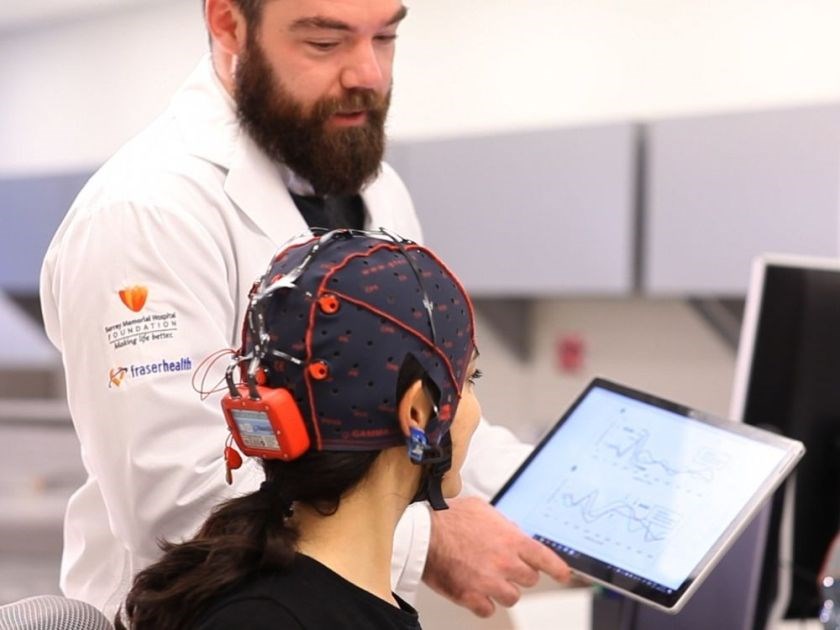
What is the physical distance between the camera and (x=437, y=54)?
3.79m

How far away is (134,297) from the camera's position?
1.25m

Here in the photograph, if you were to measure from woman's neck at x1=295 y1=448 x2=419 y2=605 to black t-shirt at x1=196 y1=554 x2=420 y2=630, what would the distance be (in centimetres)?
2

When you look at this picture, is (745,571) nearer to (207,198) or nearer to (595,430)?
(595,430)

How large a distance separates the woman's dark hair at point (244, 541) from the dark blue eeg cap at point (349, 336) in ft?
0.07

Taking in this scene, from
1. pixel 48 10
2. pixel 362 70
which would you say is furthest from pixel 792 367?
pixel 48 10

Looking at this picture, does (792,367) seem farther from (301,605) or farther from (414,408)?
(301,605)

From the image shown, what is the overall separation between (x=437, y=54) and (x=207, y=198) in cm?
252

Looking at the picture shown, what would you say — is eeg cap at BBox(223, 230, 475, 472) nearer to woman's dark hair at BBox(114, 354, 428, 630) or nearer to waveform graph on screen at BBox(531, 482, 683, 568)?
woman's dark hair at BBox(114, 354, 428, 630)

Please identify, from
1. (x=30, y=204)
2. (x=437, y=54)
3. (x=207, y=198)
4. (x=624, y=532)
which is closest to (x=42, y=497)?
(x=30, y=204)

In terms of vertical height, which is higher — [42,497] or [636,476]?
[636,476]

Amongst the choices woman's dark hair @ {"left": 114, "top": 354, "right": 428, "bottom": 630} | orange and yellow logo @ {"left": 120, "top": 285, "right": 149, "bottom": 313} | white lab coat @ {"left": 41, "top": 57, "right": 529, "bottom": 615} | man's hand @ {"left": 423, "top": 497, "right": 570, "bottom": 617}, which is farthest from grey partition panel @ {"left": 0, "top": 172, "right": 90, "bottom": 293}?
woman's dark hair @ {"left": 114, "top": 354, "right": 428, "bottom": 630}

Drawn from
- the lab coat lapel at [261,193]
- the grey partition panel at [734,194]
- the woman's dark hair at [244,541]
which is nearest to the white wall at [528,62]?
the grey partition panel at [734,194]

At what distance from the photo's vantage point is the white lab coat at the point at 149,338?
4.09ft

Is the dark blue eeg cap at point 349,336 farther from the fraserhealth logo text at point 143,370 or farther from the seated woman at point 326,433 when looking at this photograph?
the fraserhealth logo text at point 143,370
